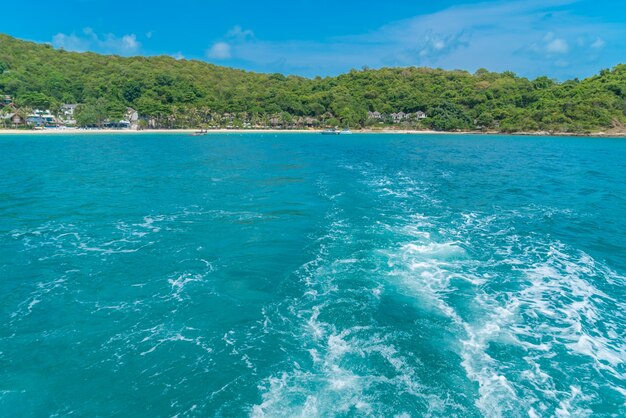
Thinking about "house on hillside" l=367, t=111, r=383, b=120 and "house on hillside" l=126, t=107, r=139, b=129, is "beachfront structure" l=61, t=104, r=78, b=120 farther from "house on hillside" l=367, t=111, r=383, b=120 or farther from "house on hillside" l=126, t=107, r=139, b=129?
"house on hillside" l=367, t=111, r=383, b=120

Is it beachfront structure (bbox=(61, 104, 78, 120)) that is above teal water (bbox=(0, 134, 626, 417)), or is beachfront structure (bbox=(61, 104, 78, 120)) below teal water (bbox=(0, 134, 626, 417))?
above

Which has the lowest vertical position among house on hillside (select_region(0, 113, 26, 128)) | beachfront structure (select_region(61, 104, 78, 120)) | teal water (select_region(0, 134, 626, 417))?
teal water (select_region(0, 134, 626, 417))

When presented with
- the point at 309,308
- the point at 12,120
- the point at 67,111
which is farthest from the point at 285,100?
the point at 309,308

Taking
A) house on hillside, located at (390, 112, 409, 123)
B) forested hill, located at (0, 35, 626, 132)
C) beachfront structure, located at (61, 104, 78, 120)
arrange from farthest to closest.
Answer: house on hillside, located at (390, 112, 409, 123), forested hill, located at (0, 35, 626, 132), beachfront structure, located at (61, 104, 78, 120)

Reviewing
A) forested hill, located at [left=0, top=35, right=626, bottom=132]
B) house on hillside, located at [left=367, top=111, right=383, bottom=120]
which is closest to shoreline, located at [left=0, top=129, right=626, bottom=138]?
forested hill, located at [left=0, top=35, right=626, bottom=132]

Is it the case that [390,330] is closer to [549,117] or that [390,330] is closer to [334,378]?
[334,378]

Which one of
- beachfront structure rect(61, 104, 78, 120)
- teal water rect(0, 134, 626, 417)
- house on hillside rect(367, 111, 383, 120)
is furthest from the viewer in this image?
house on hillside rect(367, 111, 383, 120)

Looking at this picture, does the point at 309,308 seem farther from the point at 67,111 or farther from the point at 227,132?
the point at 67,111

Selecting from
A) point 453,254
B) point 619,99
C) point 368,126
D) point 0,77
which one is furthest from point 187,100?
point 619,99
